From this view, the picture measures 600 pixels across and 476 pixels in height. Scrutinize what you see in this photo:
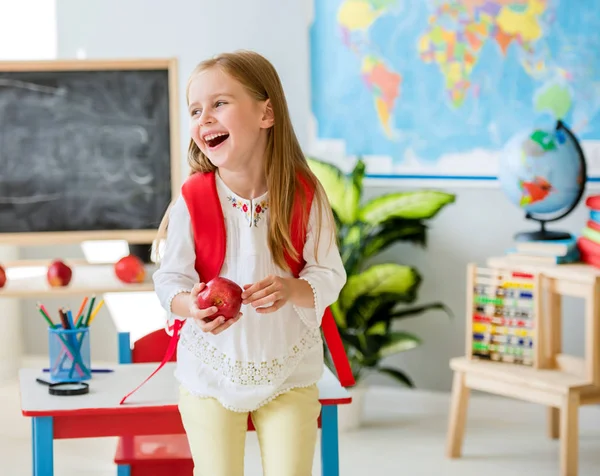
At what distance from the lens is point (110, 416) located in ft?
5.90

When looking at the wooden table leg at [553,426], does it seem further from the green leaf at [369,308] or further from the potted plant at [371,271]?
A: the green leaf at [369,308]

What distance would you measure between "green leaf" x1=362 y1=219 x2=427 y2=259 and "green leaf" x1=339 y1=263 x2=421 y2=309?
0.35 ft

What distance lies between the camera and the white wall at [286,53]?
3.69 meters

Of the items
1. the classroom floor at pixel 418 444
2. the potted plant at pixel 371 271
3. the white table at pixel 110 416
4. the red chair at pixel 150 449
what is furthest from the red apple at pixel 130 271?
the white table at pixel 110 416

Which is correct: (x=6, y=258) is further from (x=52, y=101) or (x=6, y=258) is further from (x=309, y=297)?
(x=309, y=297)

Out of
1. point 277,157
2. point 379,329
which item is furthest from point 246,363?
point 379,329

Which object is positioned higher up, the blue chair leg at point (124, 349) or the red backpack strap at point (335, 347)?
the red backpack strap at point (335, 347)

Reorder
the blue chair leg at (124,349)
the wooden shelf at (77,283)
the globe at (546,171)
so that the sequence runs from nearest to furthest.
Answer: the blue chair leg at (124,349), the globe at (546,171), the wooden shelf at (77,283)

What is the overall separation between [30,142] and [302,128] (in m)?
1.10

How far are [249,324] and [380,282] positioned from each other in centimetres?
176

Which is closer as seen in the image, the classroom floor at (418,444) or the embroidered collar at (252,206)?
the embroidered collar at (252,206)

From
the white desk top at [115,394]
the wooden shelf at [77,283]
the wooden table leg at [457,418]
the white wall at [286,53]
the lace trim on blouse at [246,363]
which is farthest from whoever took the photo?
the white wall at [286,53]

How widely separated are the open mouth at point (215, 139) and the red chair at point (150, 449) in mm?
690

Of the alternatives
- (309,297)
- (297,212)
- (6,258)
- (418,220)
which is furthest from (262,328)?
(6,258)
